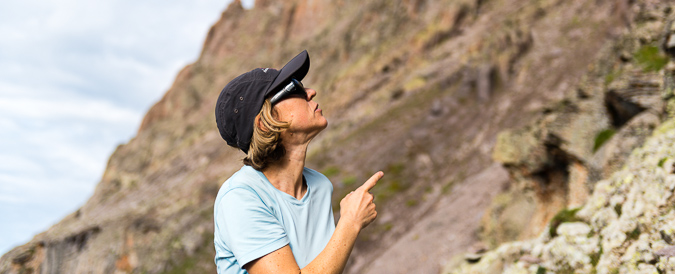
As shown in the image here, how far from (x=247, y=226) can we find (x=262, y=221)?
7cm

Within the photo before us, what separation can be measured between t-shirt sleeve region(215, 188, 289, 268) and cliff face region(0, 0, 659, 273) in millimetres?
1385

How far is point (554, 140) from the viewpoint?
9.39m

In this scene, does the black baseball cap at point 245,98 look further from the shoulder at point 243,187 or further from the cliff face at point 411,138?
the cliff face at point 411,138

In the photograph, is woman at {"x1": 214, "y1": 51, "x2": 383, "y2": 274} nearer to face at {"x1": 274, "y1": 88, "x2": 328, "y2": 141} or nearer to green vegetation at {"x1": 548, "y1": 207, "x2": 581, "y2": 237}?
face at {"x1": 274, "y1": 88, "x2": 328, "y2": 141}

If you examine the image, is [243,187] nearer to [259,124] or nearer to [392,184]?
[259,124]

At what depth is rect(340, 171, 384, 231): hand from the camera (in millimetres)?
2035

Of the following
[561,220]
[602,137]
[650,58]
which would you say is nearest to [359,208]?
[561,220]

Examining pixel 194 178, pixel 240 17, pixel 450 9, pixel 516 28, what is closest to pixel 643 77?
pixel 516 28

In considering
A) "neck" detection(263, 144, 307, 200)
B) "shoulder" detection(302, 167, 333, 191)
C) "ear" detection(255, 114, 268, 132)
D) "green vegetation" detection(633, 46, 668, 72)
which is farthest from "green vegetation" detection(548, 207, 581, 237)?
"ear" detection(255, 114, 268, 132)

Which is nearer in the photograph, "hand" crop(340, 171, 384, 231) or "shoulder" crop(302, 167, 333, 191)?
"hand" crop(340, 171, 384, 231)

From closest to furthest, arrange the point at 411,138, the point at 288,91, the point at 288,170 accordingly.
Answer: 1. the point at 288,91
2. the point at 288,170
3. the point at 411,138

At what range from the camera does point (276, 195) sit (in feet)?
7.09

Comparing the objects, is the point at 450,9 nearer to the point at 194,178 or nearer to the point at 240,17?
the point at 194,178

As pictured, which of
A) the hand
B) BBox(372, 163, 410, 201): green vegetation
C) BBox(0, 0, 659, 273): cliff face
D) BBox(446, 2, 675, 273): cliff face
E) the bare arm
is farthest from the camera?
BBox(372, 163, 410, 201): green vegetation
